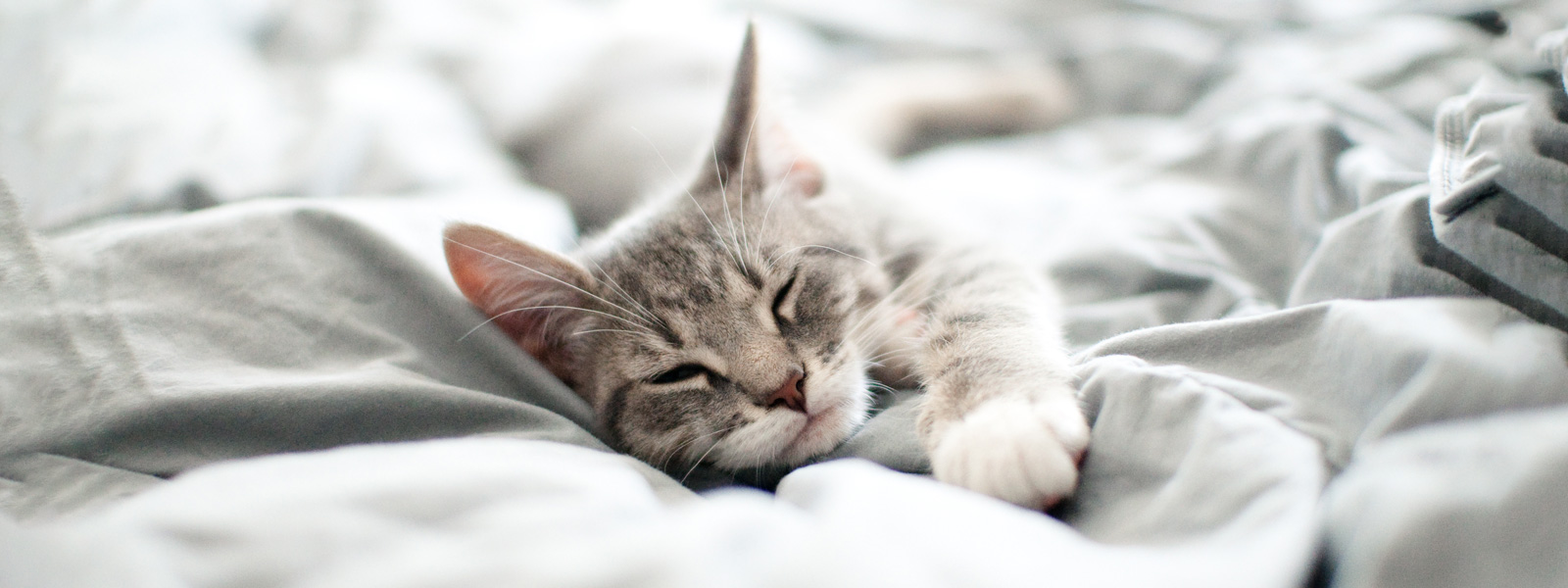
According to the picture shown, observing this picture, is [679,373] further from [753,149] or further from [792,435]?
[753,149]

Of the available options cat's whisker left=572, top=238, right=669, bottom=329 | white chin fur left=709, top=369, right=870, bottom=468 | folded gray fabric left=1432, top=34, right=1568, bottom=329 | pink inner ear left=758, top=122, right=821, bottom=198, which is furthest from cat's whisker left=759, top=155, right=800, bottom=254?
folded gray fabric left=1432, top=34, right=1568, bottom=329

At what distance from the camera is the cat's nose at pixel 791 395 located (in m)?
0.89

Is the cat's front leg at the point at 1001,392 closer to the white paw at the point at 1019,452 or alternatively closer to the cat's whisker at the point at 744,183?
the white paw at the point at 1019,452

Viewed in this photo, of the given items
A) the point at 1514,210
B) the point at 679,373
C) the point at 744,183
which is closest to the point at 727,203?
the point at 744,183

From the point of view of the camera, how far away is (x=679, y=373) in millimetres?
1000

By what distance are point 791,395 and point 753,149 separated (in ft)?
1.36

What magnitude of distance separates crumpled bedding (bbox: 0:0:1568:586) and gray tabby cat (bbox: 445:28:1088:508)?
59mm

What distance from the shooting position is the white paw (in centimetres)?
66

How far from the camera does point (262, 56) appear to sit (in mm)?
1430

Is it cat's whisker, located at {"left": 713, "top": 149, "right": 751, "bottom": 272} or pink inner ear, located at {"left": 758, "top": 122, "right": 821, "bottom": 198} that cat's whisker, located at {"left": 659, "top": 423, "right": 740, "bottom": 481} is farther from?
pink inner ear, located at {"left": 758, "top": 122, "right": 821, "bottom": 198}

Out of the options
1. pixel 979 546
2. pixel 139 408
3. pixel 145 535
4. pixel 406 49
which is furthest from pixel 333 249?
pixel 406 49

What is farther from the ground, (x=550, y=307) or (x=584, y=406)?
(x=550, y=307)

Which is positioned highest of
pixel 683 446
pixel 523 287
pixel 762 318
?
pixel 523 287

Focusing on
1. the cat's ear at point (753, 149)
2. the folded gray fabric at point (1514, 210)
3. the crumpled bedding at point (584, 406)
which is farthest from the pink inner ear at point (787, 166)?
the folded gray fabric at point (1514, 210)
